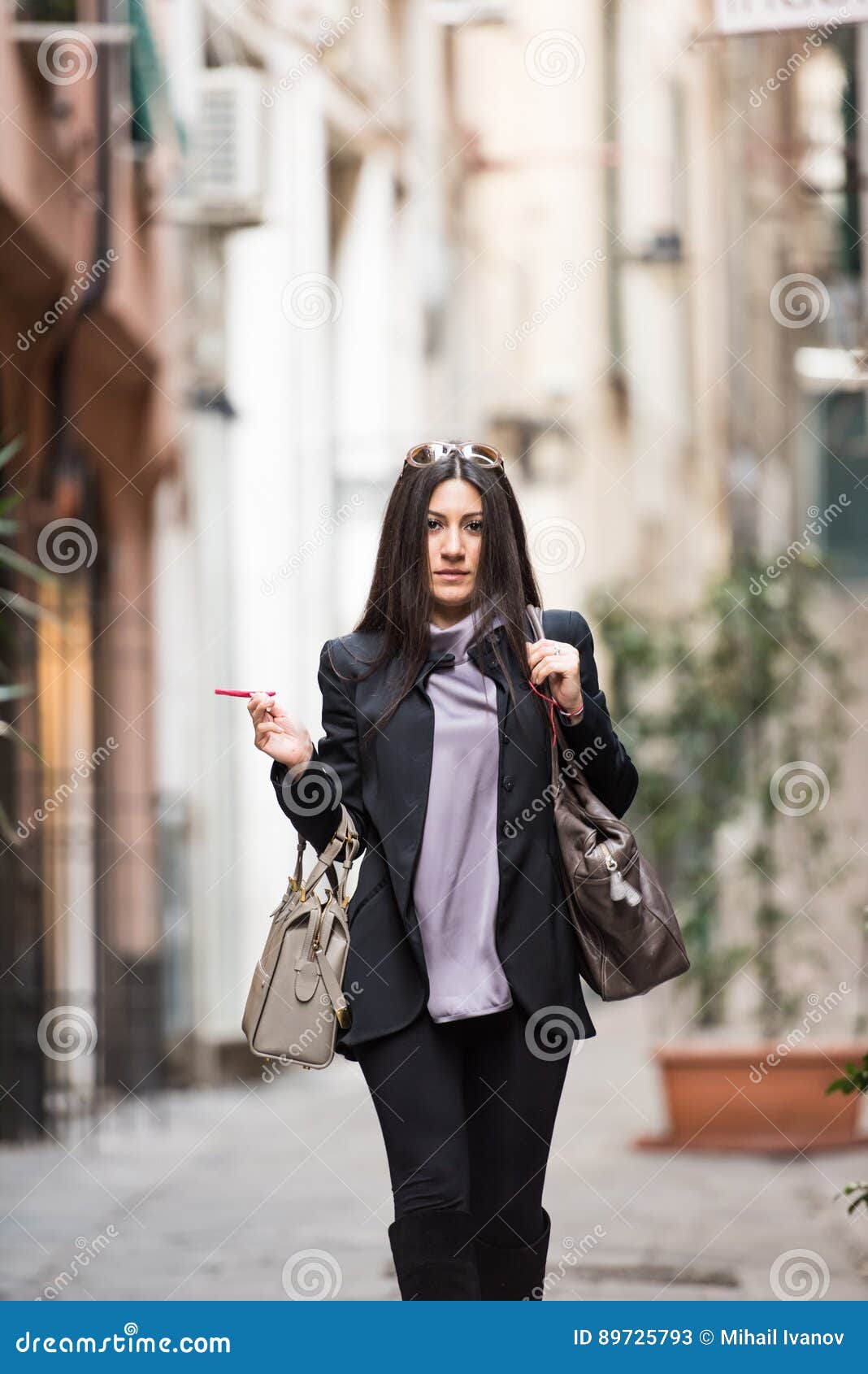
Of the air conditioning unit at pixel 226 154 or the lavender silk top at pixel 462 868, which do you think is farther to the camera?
the air conditioning unit at pixel 226 154

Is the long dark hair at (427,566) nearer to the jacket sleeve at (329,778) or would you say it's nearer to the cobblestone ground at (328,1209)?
the jacket sleeve at (329,778)

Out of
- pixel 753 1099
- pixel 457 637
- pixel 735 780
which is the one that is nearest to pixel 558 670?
pixel 457 637

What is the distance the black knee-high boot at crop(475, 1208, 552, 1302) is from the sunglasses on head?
4.49ft

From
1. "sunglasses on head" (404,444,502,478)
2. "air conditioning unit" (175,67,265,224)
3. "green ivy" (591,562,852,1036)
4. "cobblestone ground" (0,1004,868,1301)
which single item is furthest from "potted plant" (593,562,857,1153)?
"sunglasses on head" (404,444,502,478)

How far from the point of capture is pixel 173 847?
11.2 m

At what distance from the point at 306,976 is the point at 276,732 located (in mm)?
436

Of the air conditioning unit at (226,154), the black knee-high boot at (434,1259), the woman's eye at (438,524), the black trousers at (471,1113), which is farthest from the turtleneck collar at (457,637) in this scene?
the air conditioning unit at (226,154)

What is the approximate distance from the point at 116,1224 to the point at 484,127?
585 inches

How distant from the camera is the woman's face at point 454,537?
12.0 ft

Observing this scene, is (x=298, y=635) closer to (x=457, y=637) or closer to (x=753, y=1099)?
(x=753, y=1099)

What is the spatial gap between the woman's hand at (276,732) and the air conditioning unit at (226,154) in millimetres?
8302

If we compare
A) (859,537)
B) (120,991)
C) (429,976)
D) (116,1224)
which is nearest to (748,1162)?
(116,1224)

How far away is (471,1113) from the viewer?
362cm

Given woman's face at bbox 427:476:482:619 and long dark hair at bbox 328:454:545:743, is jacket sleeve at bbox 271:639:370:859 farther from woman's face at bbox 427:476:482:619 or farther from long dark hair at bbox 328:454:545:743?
woman's face at bbox 427:476:482:619
